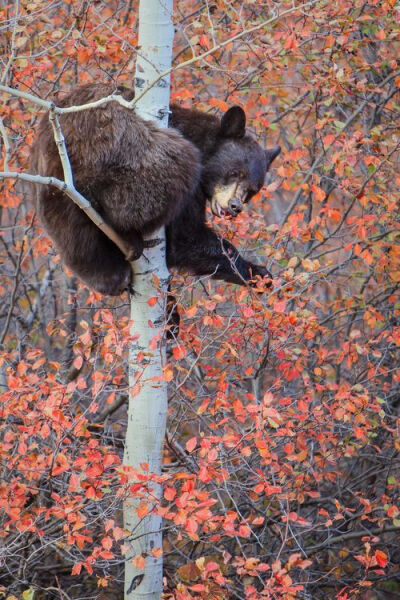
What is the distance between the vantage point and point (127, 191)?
3.88 m

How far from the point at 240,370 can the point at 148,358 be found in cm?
178

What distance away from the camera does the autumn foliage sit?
157 inches

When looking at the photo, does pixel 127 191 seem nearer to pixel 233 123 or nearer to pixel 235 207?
pixel 235 207

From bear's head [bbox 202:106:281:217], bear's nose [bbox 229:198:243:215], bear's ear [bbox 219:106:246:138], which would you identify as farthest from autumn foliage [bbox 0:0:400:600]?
bear's ear [bbox 219:106:246:138]

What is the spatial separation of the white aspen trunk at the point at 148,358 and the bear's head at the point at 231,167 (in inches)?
37.4

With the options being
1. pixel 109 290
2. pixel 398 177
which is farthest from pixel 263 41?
pixel 109 290

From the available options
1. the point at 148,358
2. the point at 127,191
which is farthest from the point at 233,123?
the point at 148,358

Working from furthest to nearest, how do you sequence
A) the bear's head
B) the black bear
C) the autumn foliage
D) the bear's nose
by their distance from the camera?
1. the bear's head
2. the bear's nose
3. the autumn foliage
4. the black bear

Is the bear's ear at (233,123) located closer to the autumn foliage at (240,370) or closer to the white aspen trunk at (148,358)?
the autumn foliage at (240,370)

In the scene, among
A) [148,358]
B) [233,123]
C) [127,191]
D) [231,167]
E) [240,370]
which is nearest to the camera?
[127,191]

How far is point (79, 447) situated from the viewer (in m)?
4.50

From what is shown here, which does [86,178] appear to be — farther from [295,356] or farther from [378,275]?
[378,275]

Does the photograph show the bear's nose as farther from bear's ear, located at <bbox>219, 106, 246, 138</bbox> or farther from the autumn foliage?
bear's ear, located at <bbox>219, 106, 246, 138</bbox>

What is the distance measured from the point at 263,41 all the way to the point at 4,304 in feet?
11.6
